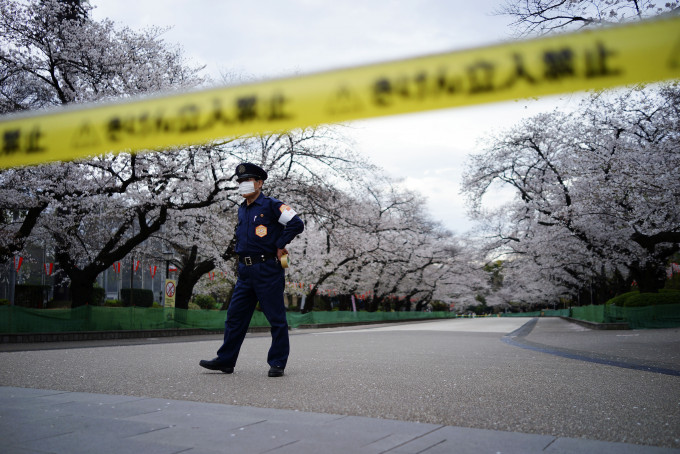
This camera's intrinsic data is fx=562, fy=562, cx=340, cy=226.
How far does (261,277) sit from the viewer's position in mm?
5258

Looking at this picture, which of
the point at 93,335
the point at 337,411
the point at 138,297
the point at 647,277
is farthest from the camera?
the point at 138,297

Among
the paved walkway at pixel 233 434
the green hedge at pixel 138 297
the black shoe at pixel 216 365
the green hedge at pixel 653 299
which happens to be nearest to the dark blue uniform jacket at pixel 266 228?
the black shoe at pixel 216 365

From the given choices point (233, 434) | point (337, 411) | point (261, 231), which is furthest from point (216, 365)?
point (233, 434)

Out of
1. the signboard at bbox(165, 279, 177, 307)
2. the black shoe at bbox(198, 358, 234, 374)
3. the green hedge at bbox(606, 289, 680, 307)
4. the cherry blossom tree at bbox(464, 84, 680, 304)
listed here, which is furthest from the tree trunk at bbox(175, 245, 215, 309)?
the black shoe at bbox(198, 358, 234, 374)

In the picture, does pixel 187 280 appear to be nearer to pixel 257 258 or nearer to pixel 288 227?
pixel 257 258

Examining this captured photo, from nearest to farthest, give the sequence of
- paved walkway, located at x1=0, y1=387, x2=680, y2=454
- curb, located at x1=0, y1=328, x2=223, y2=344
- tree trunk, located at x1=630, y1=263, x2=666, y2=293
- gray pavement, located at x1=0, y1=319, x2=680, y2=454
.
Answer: paved walkway, located at x1=0, y1=387, x2=680, y2=454
gray pavement, located at x1=0, y1=319, x2=680, y2=454
curb, located at x1=0, y1=328, x2=223, y2=344
tree trunk, located at x1=630, y1=263, x2=666, y2=293

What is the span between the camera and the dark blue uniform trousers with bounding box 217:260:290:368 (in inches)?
207

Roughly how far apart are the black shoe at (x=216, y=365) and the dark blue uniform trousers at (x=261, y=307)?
33mm

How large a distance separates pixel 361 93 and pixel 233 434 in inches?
74.7

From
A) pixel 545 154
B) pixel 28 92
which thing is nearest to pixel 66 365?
pixel 28 92

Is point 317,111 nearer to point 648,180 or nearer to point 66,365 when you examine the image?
point 66,365

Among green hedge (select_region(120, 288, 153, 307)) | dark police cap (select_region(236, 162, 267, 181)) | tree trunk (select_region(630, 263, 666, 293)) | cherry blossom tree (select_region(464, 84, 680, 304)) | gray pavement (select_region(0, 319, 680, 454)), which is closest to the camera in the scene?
gray pavement (select_region(0, 319, 680, 454))

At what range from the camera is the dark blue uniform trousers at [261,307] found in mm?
5250

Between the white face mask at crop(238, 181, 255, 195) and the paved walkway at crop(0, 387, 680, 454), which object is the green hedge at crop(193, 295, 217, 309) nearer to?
the white face mask at crop(238, 181, 255, 195)
